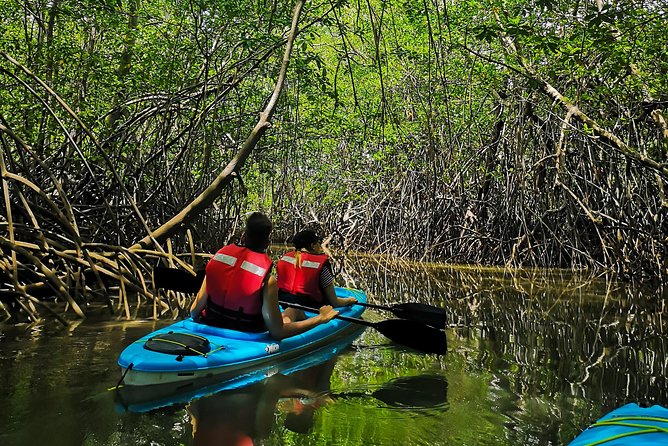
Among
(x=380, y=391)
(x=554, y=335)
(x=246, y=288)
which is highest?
(x=246, y=288)

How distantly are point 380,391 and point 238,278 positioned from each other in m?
1.05

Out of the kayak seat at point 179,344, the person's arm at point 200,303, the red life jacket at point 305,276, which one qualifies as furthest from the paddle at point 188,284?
the kayak seat at point 179,344

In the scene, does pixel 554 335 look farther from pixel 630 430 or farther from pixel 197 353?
pixel 630 430

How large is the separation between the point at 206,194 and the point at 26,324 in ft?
6.55

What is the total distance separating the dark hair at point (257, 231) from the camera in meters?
3.83

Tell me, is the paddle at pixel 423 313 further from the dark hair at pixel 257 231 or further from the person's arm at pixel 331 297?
the dark hair at pixel 257 231

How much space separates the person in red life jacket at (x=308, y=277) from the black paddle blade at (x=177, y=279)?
2.24 ft

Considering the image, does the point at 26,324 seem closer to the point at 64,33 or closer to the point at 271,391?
the point at 271,391

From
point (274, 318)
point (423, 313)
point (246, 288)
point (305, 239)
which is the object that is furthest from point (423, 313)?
point (246, 288)

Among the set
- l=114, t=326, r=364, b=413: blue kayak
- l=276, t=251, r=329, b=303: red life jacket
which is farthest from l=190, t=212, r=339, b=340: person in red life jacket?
l=276, t=251, r=329, b=303: red life jacket

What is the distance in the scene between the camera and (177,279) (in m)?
4.99

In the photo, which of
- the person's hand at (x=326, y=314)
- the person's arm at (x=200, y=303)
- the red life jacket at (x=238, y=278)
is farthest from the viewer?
the person's hand at (x=326, y=314)

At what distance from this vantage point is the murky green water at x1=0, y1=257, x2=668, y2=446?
2760 mm

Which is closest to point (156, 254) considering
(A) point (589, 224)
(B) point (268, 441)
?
(B) point (268, 441)
